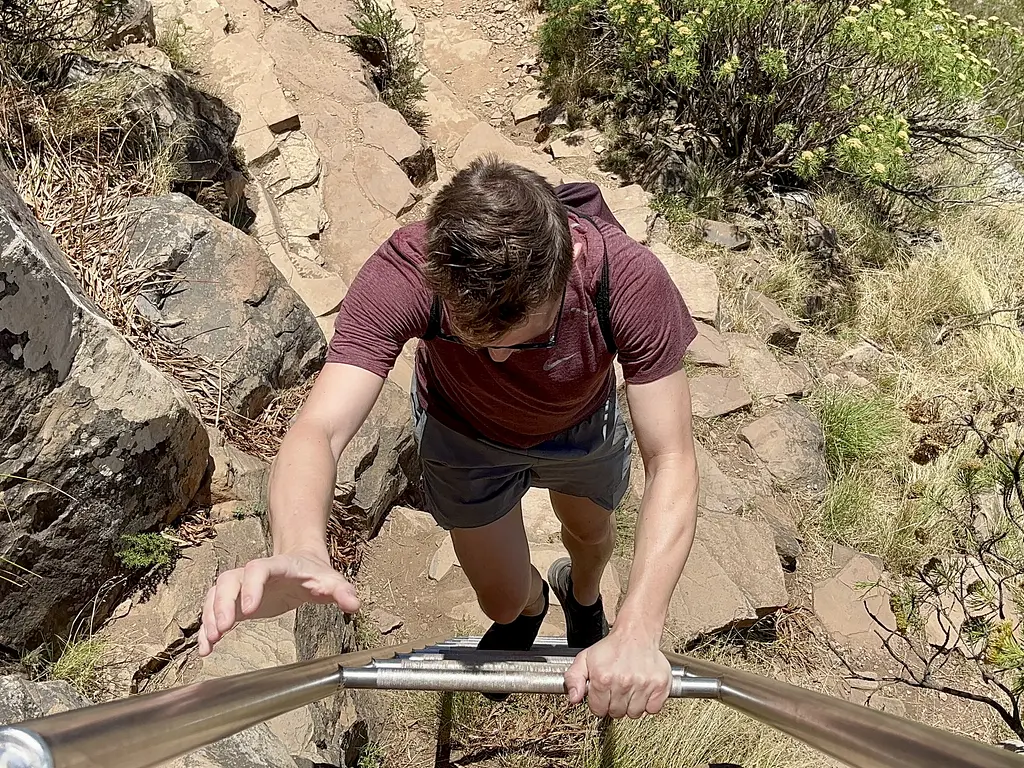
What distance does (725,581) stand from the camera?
3750 millimetres

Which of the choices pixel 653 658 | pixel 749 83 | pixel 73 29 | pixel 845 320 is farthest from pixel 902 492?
pixel 73 29

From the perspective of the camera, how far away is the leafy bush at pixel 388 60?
21.9 ft

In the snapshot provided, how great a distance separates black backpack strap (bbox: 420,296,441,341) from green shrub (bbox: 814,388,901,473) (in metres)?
3.84

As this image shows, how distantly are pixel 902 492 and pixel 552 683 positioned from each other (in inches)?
166

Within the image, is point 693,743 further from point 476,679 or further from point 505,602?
point 476,679

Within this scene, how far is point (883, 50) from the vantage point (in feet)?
16.8

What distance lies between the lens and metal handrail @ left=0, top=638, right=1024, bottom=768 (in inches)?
23.4

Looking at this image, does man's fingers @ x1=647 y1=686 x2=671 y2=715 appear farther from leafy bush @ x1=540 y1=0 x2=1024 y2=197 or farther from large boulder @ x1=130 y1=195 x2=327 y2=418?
leafy bush @ x1=540 y1=0 x2=1024 y2=197

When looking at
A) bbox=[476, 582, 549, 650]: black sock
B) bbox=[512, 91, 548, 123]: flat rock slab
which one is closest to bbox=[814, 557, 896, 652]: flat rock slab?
bbox=[476, 582, 549, 650]: black sock

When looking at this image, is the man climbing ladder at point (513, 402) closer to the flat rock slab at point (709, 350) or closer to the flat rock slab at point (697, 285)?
the flat rock slab at point (709, 350)

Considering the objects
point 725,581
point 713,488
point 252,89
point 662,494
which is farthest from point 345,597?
point 252,89

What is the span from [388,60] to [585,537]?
5.49 metres

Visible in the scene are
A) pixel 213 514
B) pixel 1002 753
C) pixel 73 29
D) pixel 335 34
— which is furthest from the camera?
pixel 335 34

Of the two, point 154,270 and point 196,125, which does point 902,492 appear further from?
point 196,125
